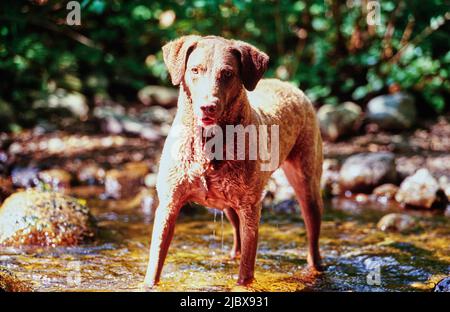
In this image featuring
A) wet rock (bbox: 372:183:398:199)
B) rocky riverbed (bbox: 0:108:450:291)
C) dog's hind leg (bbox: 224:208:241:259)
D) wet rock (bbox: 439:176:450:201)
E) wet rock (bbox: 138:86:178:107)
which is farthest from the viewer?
wet rock (bbox: 138:86:178:107)

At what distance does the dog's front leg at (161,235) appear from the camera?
4.85 metres

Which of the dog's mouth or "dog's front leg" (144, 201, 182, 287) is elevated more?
the dog's mouth

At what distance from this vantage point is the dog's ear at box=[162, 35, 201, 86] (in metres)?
4.57

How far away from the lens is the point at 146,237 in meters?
7.25

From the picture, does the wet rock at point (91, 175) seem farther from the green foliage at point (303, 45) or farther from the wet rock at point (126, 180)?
the green foliage at point (303, 45)

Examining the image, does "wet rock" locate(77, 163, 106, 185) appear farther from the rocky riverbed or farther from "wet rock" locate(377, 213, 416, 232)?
"wet rock" locate(377, 213, 416, 232)

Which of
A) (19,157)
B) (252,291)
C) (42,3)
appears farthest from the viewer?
(19,157)

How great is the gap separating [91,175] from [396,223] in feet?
17.2

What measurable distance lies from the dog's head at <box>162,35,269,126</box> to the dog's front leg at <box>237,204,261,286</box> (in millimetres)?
841

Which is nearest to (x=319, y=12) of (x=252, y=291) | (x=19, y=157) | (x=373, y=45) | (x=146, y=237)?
(x=373, y=45)

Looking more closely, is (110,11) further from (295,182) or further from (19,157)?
(295,182)

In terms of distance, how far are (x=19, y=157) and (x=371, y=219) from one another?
6243 millimetres

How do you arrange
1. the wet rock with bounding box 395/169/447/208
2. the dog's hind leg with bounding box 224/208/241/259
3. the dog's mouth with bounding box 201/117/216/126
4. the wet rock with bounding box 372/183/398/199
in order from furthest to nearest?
1. the wet rock with bounding box 372/183/398/199
2. the wet rock with bounding box 395/169/447/208
3. the dog's hind leg with bounding box 224/208/241/259
4. the dog's mouth with bounding box 201/117/216/126

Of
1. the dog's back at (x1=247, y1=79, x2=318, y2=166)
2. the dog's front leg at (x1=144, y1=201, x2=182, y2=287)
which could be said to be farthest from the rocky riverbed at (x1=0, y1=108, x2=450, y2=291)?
the dog's back at (x1=247, y1=79, x2=318, y2=166)
